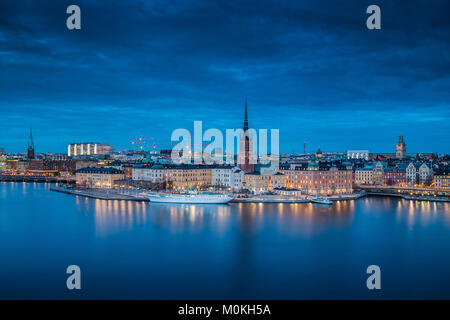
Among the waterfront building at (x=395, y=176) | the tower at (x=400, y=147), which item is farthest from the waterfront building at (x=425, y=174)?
the tower at (x=400, y=147)

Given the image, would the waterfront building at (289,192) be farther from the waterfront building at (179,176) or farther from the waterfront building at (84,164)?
the waterfront building at (84,164)

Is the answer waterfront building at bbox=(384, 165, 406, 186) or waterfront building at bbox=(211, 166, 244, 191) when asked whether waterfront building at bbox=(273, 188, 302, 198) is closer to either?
waterfront building at bbox=(211, 166, 244, 191)

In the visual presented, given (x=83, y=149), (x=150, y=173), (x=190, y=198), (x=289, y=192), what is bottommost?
(x=190, y=198)

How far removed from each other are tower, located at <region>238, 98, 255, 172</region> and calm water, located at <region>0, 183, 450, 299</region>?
24.4ft

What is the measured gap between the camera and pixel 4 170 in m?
40.6

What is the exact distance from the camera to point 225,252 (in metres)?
9.27

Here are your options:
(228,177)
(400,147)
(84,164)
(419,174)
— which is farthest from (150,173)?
(400,147)

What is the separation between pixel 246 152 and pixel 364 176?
780cm

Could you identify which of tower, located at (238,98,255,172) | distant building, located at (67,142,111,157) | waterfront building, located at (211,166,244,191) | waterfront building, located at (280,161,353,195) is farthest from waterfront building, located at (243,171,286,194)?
distant building, located at (67,142,111,157)

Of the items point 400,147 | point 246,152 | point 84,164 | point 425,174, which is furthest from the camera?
point 400,147

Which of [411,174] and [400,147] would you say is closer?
[411,174]

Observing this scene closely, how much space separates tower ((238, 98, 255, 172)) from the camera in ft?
74.3

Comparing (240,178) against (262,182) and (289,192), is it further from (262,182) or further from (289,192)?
(289,192)
